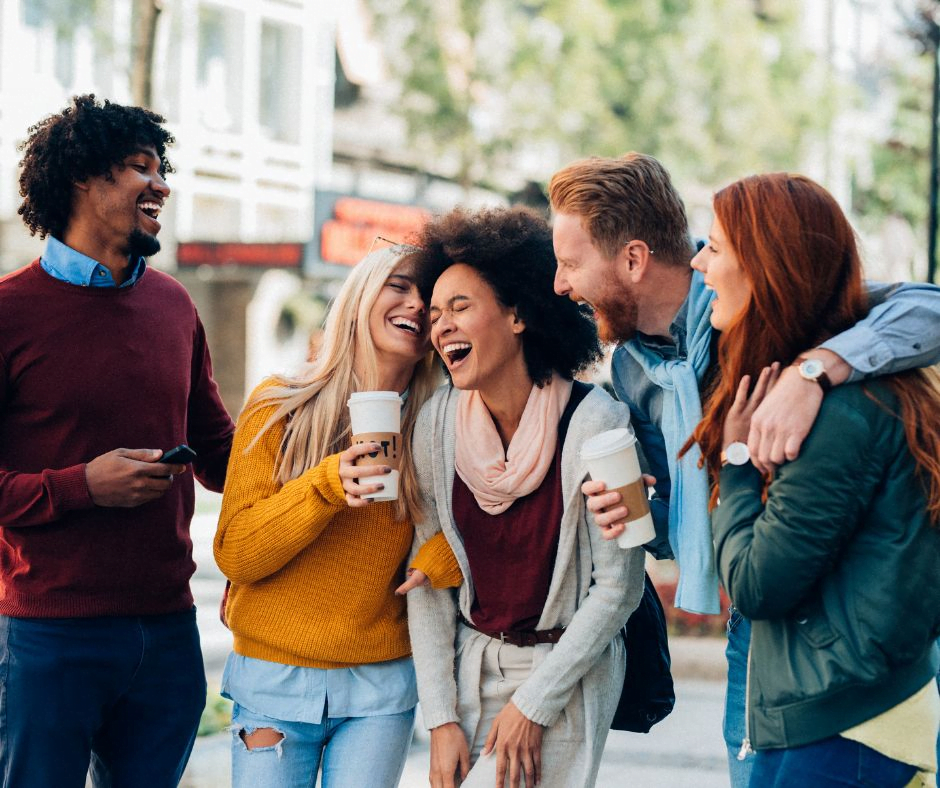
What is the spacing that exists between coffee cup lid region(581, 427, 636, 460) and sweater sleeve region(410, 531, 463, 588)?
1.75 ft

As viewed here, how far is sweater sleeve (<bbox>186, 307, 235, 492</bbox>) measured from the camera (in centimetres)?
367

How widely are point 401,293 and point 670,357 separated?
74 centimetres

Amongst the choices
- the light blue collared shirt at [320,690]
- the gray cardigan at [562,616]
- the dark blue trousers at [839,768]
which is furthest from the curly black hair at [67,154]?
the dark blue trousers at [839,768]

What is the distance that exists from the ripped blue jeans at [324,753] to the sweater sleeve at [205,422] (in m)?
0.87

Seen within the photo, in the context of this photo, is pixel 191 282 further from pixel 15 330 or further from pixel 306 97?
pixel 15 330

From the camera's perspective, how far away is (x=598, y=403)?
2.95 meters

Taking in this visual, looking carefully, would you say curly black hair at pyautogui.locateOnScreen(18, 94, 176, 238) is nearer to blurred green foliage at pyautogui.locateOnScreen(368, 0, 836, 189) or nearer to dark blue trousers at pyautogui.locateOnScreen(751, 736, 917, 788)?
dark blue trousers at pyautogui.locateOnScreen(751, 736, 917, 788)

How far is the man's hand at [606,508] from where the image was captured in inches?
104

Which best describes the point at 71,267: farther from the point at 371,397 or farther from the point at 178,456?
the point at 371,397

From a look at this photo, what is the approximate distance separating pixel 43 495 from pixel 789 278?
1.90 meters

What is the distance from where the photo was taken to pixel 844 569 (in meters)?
2.24

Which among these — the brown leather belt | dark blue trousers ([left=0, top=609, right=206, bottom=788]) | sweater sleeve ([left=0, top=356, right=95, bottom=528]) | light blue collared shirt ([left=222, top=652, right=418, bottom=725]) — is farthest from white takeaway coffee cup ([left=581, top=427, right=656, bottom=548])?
dark blue trousers ([left=0, top=609, right=206, bottom=788])

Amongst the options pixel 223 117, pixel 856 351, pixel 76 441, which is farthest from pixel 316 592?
pixel 223 117

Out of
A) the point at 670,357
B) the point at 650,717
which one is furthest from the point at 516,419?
the point at 650,717
